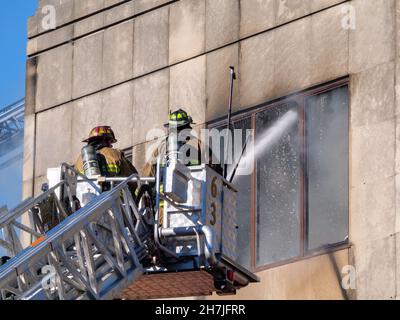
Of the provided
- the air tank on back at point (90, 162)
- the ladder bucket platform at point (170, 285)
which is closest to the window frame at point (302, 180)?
the ladder bucket platform at point (170, 285)

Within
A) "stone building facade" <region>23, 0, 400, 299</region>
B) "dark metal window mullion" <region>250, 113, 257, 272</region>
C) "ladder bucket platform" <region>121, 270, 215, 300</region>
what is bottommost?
"ladder bucket platform" <region>121, 270, 215, 300</region>

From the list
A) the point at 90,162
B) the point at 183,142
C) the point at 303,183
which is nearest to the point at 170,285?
the point at 183,142

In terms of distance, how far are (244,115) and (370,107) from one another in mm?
2593

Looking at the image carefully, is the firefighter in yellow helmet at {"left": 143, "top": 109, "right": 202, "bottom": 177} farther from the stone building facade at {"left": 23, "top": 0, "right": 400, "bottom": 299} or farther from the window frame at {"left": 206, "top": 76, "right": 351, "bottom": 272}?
the stone building facade at {"left": 23, "top": 0, "right": 400, "bottom": 299}

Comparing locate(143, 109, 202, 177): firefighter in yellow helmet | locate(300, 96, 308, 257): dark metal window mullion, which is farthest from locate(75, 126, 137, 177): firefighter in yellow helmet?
locate(300, 96, 308, 257): dark metal window mullion

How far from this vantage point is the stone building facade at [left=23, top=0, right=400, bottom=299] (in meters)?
16.6

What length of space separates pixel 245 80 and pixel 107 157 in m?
3.45

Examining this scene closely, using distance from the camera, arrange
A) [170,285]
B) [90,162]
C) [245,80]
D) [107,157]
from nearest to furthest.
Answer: [170,285] → [90,162] → [107,157] → [245,80]

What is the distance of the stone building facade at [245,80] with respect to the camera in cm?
1664

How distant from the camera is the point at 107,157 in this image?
16.3m

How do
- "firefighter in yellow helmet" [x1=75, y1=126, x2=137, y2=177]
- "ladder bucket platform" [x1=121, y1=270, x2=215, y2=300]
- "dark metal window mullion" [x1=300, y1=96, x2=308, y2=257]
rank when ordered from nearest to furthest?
"ladder bucket platform" [x1=121, y1=270, x2=215, y2=300]
"firefighter in yellow helmet" [x1=75, y1=126, x2=137, y2=177]
"dark metal window mullion" [x1=300, y1=96, x2=308, y2=257]

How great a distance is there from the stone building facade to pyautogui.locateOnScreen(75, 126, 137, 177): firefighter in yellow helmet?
264 centimetres

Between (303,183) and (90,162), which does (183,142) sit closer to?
(90,162)

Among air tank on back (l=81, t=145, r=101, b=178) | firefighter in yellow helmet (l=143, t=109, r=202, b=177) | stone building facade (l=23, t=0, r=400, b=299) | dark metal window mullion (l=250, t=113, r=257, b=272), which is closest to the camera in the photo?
firefighter in yellow helmet (l=143, t=109, r=202, b=177)
